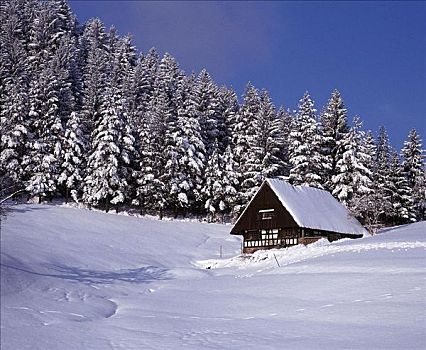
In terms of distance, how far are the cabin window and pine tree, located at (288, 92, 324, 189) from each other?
41.4ft

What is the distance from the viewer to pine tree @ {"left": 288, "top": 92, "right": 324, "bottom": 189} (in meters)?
56.4

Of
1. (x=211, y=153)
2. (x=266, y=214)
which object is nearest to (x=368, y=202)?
(x=266, y=214)

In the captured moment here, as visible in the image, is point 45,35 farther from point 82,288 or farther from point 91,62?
point 82,288

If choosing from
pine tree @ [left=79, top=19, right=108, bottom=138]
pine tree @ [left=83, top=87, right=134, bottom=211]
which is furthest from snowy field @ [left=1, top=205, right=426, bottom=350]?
pine tree @ [left=79, top=19, right=108, bottom=138]

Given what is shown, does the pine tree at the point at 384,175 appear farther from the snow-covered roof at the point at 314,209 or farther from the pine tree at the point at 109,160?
the pine tree at the point at 109,160

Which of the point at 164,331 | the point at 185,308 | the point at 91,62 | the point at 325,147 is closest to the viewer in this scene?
the point at 164,331

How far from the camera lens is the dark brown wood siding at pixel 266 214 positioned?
142 feet

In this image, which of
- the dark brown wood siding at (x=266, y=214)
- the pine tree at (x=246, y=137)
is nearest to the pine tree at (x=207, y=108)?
the pine tree at (x=246, y=137)

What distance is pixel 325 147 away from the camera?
2397 inches

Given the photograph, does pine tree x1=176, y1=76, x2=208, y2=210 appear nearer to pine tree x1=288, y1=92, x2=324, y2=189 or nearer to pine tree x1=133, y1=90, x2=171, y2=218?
pine tree x1=133, y1=90, x2=171, y2=218

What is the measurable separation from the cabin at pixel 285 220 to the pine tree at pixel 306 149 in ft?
28.2

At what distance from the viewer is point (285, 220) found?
43.0m

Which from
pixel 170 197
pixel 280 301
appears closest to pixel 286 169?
pixel 170 197

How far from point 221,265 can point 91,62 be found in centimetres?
5005
